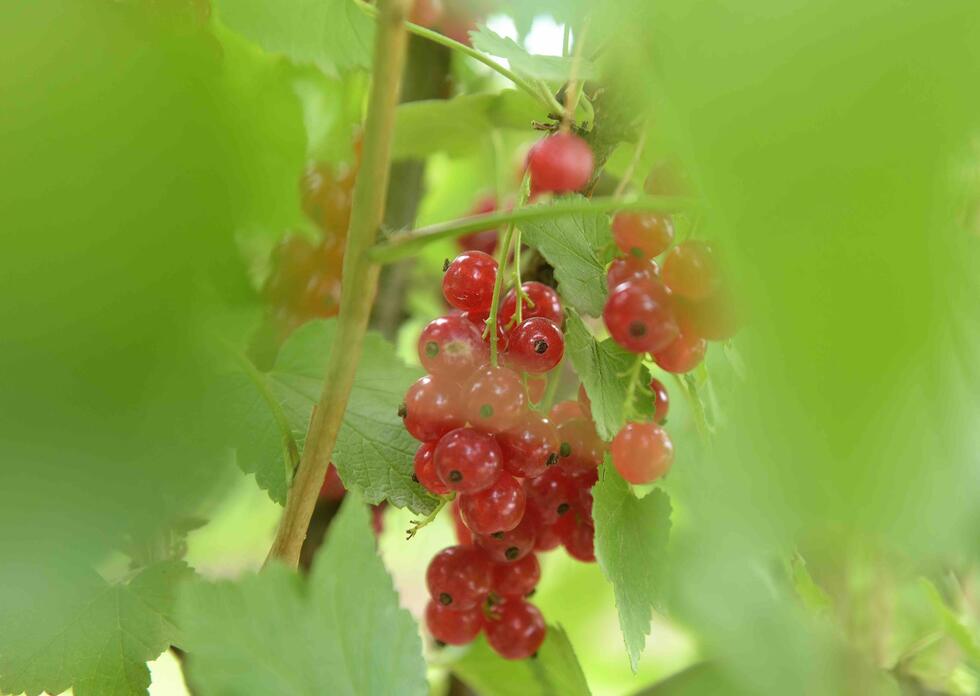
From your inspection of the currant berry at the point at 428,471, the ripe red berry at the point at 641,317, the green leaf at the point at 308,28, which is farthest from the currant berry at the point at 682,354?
the green leaf at the point at 308,28

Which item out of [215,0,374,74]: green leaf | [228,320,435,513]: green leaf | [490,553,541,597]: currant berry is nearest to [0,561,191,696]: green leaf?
[228,320,435,513]: green leaf

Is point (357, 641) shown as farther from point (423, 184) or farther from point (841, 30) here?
point (423, 184)

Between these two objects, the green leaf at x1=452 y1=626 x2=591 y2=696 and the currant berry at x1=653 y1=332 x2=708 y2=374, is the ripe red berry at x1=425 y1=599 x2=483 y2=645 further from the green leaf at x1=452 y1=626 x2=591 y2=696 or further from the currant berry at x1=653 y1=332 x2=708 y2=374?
the currant berry at x1=653 y1=332 x2=708 y2=374

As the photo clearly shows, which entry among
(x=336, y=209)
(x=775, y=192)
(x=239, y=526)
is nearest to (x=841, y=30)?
(x=775, y=192)

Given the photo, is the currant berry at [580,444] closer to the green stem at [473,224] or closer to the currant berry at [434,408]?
the currant berry at [434,408]

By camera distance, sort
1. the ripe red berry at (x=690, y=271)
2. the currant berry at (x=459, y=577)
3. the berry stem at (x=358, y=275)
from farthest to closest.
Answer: the currant berry at (x=459, y=577) → the ripe red berry at (x=690, y=271) → the berry stem at (x=358, y=275)
